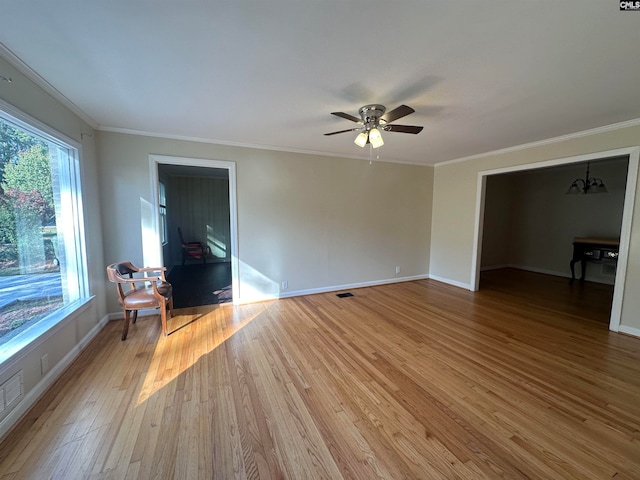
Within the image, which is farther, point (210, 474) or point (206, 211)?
point (206, 211)

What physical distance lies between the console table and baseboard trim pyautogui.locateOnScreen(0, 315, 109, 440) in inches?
310

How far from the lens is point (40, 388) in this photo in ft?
6.37

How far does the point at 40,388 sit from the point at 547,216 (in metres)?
8.91

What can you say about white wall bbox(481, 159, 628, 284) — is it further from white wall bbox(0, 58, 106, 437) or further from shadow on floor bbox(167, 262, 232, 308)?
white wall bbox(0, 58, 106, 437)

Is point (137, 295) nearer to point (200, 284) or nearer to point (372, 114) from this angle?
point (200, 284)

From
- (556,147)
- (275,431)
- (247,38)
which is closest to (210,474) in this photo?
(275,431)

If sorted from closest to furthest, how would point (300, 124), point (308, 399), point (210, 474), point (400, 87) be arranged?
point (210, 474)
point (308, 399)
point (400, 87)
point (300, 124)

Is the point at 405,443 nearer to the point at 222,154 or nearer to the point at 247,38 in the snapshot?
the point at 247,38

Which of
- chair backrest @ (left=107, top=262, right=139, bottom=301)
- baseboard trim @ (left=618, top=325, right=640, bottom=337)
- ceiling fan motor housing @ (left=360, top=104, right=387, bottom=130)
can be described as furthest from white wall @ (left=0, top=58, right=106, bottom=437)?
baseboard trim @ (left=618, top=325, right=640, bottom=337)

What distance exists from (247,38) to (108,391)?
2764 millimetres

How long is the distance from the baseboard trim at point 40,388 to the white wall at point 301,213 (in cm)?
89

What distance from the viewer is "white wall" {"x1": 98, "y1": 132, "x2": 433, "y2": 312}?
3.36 metres

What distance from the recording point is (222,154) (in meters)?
3.76

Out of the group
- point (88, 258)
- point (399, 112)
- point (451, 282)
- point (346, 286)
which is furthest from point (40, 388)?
point (451, 282)
